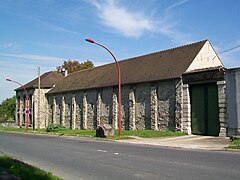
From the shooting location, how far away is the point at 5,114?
369ft

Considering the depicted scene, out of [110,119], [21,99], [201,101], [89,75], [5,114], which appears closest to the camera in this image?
[201,101]

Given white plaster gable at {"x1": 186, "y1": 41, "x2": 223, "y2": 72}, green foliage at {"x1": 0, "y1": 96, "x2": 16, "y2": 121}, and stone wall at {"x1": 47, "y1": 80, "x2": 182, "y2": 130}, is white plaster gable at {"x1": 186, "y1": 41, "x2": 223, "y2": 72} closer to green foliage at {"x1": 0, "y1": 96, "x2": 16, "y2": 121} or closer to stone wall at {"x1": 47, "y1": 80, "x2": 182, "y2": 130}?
stone wall at {"x1": 47, "y1": 80, "x2": 182, "y2": 130}

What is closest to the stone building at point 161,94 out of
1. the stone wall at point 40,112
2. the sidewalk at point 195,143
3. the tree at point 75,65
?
the sidewalk at point 195,143

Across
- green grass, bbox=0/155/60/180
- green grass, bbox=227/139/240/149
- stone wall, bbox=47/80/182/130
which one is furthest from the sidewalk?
green grass, bbox=0/155/60/180

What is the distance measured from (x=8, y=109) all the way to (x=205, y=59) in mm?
94383

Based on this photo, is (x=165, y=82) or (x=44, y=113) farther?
(x=44, y=113)

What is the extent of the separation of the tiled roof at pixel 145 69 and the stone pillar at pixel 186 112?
4.75 ft

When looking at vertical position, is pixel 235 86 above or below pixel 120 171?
above

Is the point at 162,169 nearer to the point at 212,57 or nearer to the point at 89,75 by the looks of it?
the point at 212,57

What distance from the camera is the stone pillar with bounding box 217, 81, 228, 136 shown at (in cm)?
2023

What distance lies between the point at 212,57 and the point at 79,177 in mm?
22094

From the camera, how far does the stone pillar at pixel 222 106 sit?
66.4ft

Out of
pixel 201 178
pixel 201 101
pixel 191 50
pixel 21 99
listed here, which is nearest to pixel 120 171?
pixel 201 178

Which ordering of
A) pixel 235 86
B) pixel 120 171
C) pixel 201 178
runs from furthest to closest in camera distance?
1. pixel 235 86
2. pixel 120 171
3. pixel 201 178
